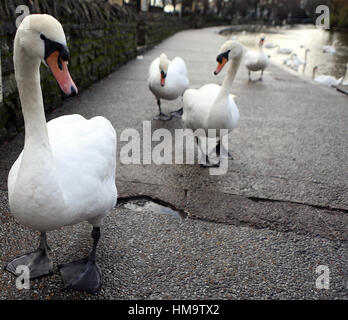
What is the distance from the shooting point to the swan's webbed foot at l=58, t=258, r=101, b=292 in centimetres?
221

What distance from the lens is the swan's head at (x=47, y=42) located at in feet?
5.56

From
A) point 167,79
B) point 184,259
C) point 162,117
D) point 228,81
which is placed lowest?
point 184,259

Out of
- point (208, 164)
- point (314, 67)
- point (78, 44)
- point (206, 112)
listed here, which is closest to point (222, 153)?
point (208, 164)

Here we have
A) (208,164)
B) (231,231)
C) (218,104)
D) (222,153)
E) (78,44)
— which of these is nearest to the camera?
(231,231)

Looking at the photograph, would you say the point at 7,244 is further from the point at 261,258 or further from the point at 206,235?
the point at 261,258

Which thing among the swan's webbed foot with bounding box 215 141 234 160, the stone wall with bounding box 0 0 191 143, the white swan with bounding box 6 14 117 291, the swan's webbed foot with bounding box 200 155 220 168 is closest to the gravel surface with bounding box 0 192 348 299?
the white swan with bounding box 6 14 117 291

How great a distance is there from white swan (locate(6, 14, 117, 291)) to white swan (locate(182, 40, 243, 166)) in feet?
5.88

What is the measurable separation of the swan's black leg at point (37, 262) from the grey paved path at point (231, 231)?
7 centimetres

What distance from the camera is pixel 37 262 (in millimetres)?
2336

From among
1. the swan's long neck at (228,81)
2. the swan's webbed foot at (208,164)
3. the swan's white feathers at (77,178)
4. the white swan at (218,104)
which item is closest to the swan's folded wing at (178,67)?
the white swan at (218,104)

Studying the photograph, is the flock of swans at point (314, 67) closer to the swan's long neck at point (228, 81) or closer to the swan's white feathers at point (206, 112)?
the swan's long neck at point (228, 81)

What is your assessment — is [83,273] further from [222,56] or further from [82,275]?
[222,56]

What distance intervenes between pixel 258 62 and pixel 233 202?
7231 millimetres

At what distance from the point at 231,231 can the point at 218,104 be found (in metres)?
1.62
